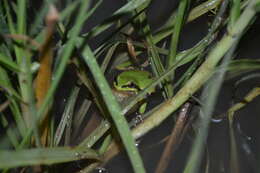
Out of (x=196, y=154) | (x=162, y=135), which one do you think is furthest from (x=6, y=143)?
(x=162, y=135)

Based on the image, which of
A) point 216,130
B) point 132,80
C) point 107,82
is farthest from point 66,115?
point 216,130

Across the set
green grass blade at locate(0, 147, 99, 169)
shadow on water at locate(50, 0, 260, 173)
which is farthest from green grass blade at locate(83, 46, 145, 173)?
shadow on water at locate(50, 0, 260, 173)

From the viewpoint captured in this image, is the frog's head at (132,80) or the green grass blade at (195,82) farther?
the frog's head at (132,80)

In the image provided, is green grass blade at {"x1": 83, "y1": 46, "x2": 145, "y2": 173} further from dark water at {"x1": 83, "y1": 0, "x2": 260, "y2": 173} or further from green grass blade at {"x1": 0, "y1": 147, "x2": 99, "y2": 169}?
dark water at {"x1": 83, "y1": 0, "x2": 260, "y2": 173}

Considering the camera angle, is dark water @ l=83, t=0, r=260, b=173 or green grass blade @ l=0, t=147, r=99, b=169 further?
dark water @ l=83, t=0, r=260, b=173

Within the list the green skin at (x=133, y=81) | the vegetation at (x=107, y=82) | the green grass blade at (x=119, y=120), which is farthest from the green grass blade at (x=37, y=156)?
the green skin at (x=133, y=81)

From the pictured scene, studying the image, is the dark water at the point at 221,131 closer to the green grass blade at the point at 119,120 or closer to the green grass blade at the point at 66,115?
the green grass blade at the point at 66,115

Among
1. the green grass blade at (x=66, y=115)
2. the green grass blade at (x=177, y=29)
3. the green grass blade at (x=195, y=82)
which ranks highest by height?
the green grass blade at (x=177, y=29)

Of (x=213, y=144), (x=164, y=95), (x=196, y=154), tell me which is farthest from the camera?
(x=213, y=144)

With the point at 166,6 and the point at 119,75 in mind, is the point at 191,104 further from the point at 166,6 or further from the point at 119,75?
the point at 166,6
